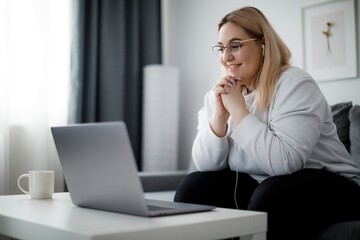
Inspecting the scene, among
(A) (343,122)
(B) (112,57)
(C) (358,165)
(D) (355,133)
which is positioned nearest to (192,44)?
(B) (112,57)

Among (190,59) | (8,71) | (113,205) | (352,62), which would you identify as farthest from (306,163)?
(190,59)

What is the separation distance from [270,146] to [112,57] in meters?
2.39

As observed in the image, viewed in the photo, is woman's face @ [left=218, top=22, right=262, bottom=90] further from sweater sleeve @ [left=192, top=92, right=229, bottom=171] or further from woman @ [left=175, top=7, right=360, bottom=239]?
sweater sleeve @ [left=192, top=92, right=229, bottom=171]

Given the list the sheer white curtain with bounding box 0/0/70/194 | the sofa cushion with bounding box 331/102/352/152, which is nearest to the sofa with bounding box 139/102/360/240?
the sofa cushion with bounding box 331/102/352/152

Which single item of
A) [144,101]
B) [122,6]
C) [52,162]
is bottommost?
[52,162]

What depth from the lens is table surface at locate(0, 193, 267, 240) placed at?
855 millimetres

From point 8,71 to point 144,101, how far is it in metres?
1.08

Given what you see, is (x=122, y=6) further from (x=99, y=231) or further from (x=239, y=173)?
(x=99, y=231)

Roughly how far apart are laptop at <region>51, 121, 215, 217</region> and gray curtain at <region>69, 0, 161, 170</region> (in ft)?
7.12

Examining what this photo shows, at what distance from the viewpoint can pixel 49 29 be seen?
319cm

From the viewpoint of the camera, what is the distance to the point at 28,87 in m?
3.06

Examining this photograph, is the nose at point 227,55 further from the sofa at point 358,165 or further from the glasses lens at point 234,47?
the sofa at point 358,165

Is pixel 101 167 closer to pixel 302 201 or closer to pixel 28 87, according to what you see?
pixel 302 201

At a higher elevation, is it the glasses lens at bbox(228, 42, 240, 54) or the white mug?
the glasses lens at bbox(228, 42, 240, 54)
